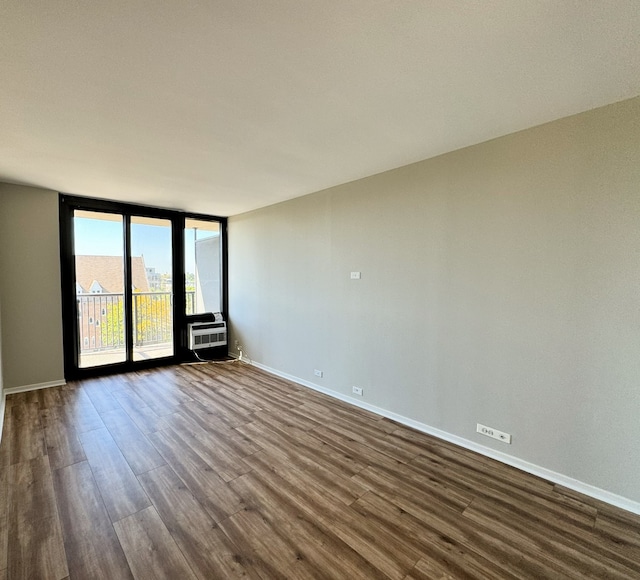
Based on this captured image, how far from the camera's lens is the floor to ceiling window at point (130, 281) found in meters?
4.25

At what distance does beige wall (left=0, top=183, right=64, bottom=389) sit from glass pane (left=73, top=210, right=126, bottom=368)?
0.32 metres

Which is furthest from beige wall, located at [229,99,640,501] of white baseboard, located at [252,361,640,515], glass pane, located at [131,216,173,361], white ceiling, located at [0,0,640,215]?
glass pane, located at [131,216,173,361]

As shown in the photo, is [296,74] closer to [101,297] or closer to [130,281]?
[130,281]

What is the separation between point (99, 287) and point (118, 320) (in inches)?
23.0

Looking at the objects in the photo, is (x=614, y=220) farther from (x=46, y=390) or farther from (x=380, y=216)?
(x=46, y=390)

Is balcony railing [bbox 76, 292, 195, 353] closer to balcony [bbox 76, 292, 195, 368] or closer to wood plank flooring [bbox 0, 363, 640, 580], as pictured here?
balcony [bbox 76, 292, 195, 368]

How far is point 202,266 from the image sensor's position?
18.2ft

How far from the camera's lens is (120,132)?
2.29m

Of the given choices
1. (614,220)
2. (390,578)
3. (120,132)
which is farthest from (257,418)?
(614,220)

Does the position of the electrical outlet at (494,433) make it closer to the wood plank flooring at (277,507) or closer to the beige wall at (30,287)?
the wood plank flooring at (277,507)

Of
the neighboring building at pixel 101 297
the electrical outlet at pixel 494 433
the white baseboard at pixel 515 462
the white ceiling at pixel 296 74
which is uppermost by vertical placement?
the white ceiling at pixel 296 74

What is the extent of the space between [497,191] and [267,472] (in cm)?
296

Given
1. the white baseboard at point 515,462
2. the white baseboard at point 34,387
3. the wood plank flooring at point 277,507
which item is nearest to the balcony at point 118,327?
the white baseboard at point 34,387

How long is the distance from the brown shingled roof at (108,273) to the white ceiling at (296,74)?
1869 millimetres
